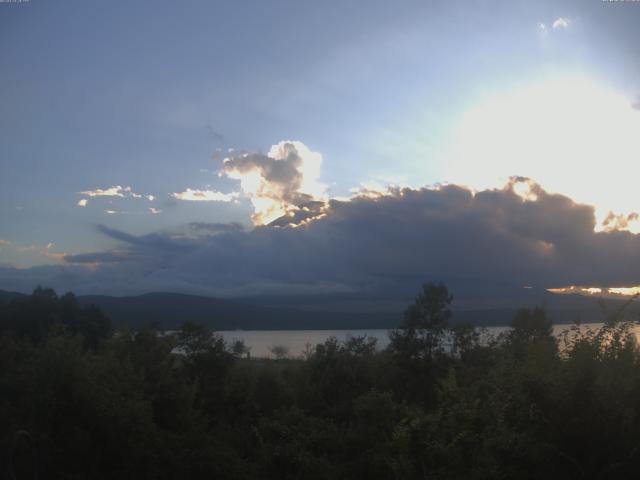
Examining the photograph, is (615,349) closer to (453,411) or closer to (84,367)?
(453,411)

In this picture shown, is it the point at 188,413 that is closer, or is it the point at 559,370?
the point at 559,370

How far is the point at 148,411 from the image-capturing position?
1847 cm

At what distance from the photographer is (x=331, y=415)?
95.3 ft

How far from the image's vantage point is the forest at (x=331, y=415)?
11.0m

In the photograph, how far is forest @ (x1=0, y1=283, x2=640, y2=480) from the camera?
432 inches

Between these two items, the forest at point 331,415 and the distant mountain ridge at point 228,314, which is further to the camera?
the distant mountain ridge at point 228,314

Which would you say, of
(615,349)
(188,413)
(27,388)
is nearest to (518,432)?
(615,349)

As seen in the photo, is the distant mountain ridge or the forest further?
the distant mountain ridge

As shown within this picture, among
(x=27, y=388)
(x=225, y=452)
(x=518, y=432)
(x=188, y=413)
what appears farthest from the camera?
(x=188, y=413)

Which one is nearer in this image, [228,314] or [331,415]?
[331,415]

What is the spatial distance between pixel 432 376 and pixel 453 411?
841 inches

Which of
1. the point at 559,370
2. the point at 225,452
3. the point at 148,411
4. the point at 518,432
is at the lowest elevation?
the point at 225,452

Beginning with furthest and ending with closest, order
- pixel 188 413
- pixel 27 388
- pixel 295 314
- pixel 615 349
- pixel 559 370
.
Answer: pixel 295 314, pixel 188 413, pixel 27 388, pixel 615 349, pixel 559 370

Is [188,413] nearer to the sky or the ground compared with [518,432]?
nearer to the ground
